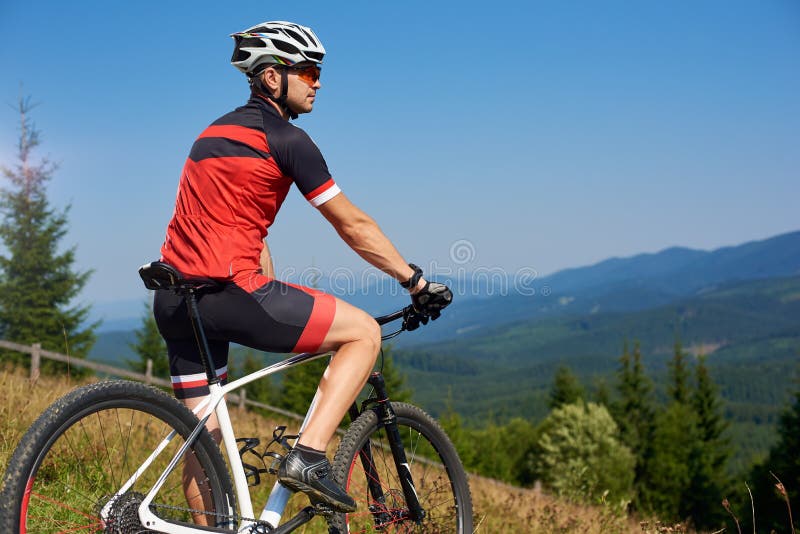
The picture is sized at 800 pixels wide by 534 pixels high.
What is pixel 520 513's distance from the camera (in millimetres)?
8172

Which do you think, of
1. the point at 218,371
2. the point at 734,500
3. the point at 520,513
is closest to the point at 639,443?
the point at 734,500

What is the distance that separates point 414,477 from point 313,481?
3.86 feet

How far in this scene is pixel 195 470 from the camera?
3098 millimetres

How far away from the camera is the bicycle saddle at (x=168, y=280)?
2891mm

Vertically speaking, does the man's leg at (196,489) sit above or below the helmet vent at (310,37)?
below

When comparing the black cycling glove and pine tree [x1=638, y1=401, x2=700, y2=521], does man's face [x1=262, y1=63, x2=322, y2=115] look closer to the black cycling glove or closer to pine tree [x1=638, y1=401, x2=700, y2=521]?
the black cycling glove

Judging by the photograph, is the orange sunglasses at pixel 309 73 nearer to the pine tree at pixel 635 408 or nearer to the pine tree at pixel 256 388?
the pine tree at pixel 256 388

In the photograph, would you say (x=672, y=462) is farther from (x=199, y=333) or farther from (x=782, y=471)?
(x=199, y=333)

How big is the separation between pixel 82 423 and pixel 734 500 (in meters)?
65.5

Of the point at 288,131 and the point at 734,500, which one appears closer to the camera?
the point at 288,131

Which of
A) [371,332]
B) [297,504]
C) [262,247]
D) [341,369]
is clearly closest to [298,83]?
[262,247]

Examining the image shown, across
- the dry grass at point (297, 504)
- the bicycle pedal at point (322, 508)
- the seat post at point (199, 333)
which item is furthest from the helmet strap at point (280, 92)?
the dry grass at point (297, 504)

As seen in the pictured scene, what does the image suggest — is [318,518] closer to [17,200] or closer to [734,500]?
[17,200]

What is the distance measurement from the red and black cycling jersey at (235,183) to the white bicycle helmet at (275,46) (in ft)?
1.20
